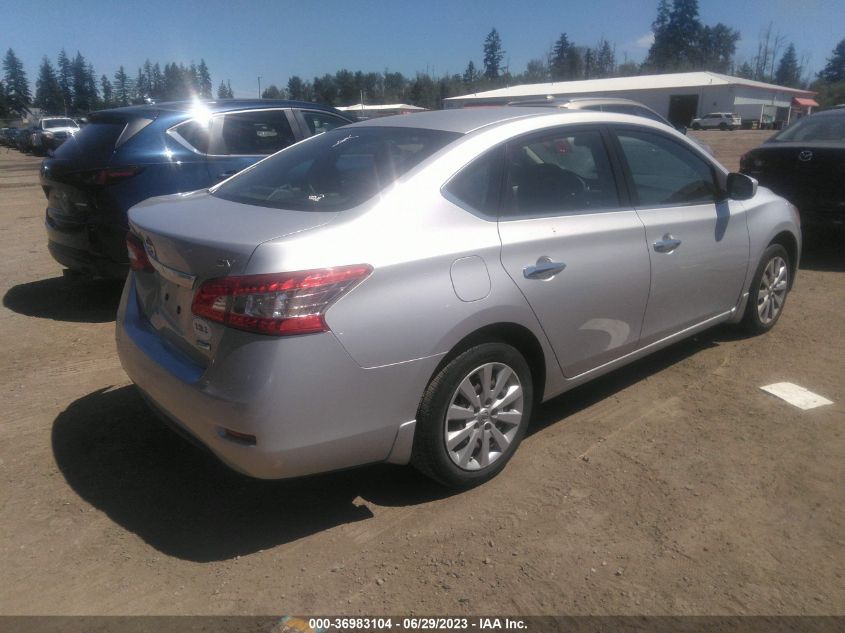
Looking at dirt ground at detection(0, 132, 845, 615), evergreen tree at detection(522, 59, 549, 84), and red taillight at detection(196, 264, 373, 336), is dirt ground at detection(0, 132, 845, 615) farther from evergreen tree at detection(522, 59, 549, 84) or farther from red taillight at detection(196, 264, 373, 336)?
evergreen tree at detection(522, 59, 549, 84)

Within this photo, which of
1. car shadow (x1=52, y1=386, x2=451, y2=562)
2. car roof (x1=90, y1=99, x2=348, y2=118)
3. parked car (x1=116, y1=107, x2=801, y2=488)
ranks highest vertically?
car roof (x1=90, y1=99, x2=348, y2=118)

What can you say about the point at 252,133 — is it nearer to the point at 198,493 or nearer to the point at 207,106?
the point at 207,106

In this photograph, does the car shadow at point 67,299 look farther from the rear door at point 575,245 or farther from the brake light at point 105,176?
the rear door at point 575,245

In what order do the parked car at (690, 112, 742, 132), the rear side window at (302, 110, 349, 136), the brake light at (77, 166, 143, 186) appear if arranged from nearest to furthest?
the brake light at (77, 166, 143, 186), the rear side window at (302, 110, 349, 136), the parked car at (690, 112, 742, 132)

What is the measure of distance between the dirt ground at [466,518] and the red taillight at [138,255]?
3.22ft

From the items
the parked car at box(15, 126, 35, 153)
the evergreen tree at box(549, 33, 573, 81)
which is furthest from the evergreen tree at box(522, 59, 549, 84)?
the parked car at box(15, 126, 35, 153)

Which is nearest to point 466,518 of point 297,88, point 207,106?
point 207,106

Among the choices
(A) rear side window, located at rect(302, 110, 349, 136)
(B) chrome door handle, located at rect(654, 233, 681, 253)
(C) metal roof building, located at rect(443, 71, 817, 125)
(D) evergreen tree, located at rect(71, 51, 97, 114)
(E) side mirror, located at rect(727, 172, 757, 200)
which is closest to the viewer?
(B) chrome door handle, located at rect(654, 233, 681, 253)

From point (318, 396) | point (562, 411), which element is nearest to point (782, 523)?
point (562, 411)

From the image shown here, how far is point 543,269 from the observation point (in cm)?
322

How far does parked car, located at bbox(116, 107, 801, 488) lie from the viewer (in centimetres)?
257

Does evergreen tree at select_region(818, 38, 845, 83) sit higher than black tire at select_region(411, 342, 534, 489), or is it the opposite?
evergreen tree at select_region(818, 38, 845, 83)

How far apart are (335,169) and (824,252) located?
700 centimetres

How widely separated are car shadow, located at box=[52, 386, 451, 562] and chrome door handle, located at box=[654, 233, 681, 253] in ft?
5.90
